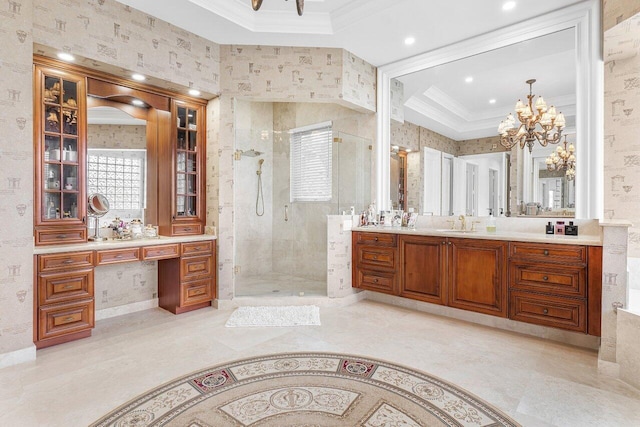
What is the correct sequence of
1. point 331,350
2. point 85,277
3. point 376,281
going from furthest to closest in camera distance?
point 376,281, point 85,277, point 331,350

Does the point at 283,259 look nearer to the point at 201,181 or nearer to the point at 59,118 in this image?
the point at 201,181

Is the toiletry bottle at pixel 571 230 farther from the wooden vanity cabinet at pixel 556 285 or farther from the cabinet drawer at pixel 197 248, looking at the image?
the cabinet drawer at pixel 197 248

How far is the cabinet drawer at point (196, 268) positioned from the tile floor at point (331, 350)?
16.2 inches

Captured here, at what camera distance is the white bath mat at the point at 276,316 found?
3.25m

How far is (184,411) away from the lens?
1845 mm

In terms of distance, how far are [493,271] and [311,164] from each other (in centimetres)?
255

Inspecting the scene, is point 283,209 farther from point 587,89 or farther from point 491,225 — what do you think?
point 587,89

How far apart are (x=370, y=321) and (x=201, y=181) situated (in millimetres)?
2469

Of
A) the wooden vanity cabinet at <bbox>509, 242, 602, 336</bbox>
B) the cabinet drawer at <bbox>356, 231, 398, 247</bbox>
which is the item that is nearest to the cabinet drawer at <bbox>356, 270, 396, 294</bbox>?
the cabinet drawer at <bbox>356, 231, 398, 247</bbox>

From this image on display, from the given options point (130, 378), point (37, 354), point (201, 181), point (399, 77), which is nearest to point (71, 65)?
point (201, 181)

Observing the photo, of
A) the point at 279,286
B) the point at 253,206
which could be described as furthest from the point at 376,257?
the point at 253,206

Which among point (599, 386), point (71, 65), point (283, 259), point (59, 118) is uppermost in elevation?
point (71, 65)

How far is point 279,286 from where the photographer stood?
13.7ft

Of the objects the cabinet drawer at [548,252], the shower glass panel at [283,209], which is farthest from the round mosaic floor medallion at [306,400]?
the shower glass panel at [283,209]
